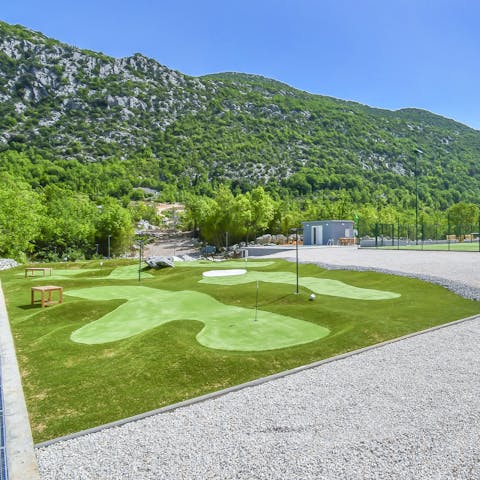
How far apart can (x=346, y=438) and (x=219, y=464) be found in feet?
6.20

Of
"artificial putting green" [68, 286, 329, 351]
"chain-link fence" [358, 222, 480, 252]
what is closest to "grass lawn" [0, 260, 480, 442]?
"artificial putting green" [68, 286, 329, 351]

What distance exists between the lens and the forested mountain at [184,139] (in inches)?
4313

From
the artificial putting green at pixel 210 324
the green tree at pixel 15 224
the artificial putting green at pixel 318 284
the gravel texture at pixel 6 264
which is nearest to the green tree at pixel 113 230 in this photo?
the green tree at pixel 15 224

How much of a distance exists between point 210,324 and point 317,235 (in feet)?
144

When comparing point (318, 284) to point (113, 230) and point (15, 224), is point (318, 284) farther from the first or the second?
point (113, 230)

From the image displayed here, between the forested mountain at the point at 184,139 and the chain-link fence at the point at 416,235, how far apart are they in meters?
45.5

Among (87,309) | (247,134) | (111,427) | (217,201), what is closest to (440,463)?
(111,427)

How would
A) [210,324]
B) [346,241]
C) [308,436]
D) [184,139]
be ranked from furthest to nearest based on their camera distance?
[184,139] < [346,241] < [210,324] < [308,436]

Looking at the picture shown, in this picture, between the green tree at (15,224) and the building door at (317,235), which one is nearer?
the green tree at (15,224)

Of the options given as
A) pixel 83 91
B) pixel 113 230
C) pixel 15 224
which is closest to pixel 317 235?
pixel 113 230

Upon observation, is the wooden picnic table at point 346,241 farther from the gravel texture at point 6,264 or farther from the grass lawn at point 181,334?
the gravel texture at point 6,264

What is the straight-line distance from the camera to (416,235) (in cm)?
5303

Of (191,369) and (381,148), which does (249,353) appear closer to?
(191,369)

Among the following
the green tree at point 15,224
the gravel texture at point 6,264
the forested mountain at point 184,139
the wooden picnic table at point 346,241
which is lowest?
the gravel texture at point 6,264
